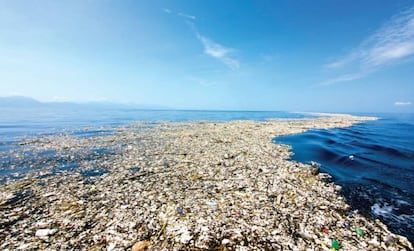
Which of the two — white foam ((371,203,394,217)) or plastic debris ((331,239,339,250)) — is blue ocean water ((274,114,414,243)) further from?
plastic debris ((331,239,339,250))

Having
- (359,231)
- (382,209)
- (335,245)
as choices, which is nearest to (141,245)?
(335,245)

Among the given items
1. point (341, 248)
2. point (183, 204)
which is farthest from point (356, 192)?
point (183, 204)

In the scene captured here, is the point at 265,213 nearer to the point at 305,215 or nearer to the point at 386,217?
the point at 305,215

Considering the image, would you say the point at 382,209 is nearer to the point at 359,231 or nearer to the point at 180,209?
the point at 359,231

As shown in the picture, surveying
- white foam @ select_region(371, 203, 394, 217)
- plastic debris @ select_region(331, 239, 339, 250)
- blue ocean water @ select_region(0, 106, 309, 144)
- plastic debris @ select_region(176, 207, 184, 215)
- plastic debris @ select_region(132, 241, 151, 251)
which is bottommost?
blue ocean water @ select_region(0, 106, 309, 144)

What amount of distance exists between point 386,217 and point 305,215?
305 cm

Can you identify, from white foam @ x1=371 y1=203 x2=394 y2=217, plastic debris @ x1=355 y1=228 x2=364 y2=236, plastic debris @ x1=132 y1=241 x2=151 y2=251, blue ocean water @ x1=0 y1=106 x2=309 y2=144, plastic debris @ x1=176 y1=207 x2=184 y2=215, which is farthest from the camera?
blue ocean water @ x1=0 y1=106 x2=309 y2=144

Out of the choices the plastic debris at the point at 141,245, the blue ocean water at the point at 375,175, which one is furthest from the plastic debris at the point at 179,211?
the blue ocean water at the point at 375,175

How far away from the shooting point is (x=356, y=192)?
359 inches

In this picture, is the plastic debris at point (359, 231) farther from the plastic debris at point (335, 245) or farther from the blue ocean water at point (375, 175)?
the blue ocean water at point (375, 175)

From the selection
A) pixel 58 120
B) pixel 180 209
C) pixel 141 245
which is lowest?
pixel 58 120

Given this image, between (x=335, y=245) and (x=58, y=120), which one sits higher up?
(x=335, y=245)

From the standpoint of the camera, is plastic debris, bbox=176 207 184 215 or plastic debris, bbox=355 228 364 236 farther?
plastic debris, bbox=176 207 184 215

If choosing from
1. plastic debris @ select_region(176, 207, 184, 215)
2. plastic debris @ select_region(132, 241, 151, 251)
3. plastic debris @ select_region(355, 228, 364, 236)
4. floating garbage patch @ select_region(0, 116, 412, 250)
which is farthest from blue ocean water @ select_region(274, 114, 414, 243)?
plastic debris @ select_region(132, 241, 151, 251)
